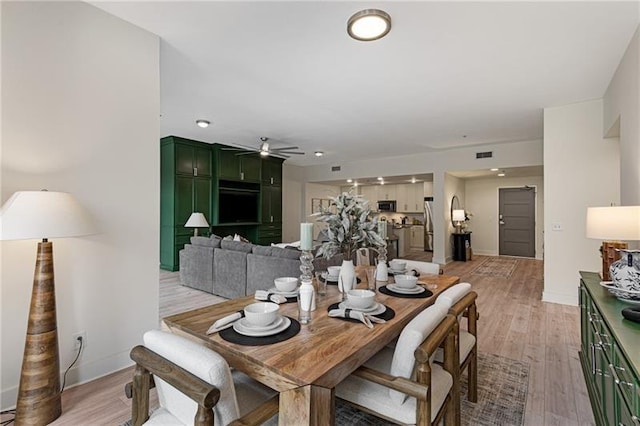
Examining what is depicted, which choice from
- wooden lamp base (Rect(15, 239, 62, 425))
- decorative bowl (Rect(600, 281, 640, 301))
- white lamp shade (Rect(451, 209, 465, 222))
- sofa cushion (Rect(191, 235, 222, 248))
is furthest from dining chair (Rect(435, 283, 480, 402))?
white lamp shade (Rect(451, 209, 465, 222))

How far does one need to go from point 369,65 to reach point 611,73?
2.55 metres

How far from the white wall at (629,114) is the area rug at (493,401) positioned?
171 cm

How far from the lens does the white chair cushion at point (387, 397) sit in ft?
4.15

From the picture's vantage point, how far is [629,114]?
2713 millimetres

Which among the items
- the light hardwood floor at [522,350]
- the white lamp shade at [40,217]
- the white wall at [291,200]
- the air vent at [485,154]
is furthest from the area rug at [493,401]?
the white wall at [291,200]

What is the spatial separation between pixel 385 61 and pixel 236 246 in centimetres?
303

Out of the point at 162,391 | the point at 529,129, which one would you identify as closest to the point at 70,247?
the point at 162,391

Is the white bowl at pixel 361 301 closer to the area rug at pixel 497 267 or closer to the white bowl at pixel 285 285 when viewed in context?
the white bowl at pixel 285 285

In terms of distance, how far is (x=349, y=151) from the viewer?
7.13m

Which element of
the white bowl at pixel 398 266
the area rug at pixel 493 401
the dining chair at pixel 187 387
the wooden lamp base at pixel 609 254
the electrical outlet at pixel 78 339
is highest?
the wooden lamp base at pixel 609 254

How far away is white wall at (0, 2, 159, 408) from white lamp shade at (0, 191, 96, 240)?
398 millimetres

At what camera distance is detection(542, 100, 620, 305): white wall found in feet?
12.8

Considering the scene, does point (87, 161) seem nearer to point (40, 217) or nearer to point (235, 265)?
point (40, 217)

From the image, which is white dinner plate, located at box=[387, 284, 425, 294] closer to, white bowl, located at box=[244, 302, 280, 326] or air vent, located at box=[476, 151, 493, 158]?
white bowl, located at box=[244, 302, 280, 326]
